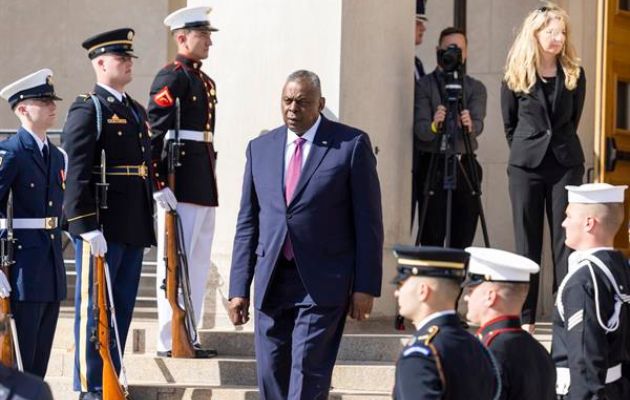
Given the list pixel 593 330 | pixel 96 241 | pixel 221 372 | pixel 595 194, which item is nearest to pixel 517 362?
pixel 593 330

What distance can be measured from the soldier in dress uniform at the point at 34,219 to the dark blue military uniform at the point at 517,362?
3608mm

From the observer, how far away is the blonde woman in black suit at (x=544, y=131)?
1055 cm

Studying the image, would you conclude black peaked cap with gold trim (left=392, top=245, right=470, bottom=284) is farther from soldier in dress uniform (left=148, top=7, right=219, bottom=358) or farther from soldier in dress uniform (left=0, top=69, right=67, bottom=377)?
soldier in dress uniform (left=148, top=7, right=219, bottom=358)

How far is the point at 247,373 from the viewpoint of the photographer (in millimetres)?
9844

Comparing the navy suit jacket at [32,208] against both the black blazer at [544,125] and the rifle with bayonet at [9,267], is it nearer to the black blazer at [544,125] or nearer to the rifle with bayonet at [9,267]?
the rifle with bayonet at [9,267]

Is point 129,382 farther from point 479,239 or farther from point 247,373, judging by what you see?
point 479,239

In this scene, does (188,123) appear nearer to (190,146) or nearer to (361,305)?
(190,146)

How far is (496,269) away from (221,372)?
3740 millimetres

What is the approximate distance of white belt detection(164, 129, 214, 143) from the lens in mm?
10344

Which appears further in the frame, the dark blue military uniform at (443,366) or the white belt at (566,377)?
the white belt at (566,377)

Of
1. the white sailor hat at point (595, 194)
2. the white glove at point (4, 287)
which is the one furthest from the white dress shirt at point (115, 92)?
the white sailor hat at point (595, 194)

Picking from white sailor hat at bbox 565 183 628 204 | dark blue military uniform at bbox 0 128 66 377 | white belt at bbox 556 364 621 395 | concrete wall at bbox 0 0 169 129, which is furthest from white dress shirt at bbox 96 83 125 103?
concrete wall at bbox 0 0 169 129

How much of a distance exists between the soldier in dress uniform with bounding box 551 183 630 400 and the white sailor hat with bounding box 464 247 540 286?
1.07 m

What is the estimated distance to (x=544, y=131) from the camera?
10.6 metres
